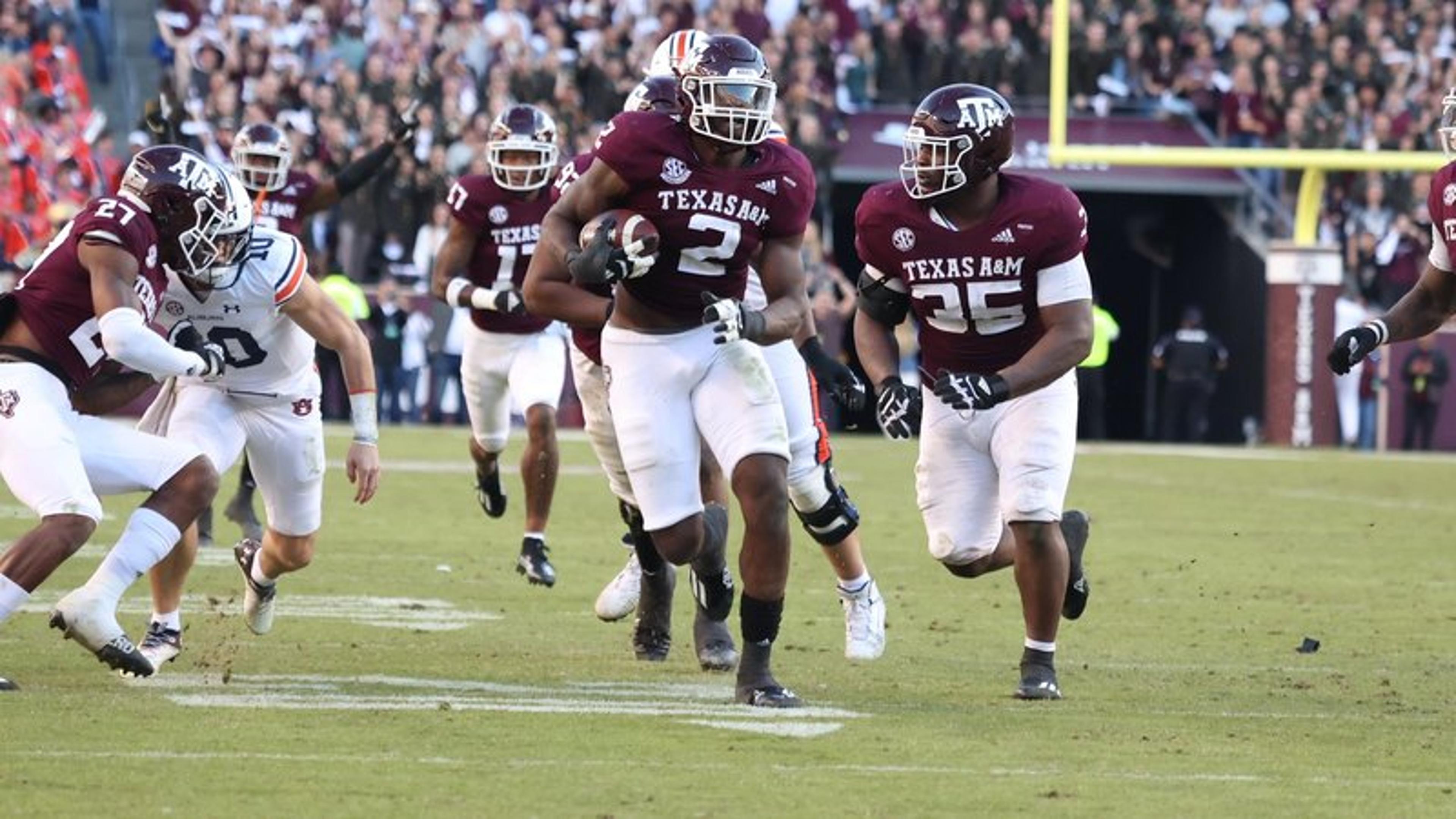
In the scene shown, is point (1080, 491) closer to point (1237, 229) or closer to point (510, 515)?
point (510, 515)

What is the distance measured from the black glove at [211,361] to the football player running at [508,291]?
3.33m

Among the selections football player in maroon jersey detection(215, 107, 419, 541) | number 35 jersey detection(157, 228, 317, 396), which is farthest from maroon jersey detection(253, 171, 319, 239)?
number 35 jersey detection(157, 228, 317, 396)

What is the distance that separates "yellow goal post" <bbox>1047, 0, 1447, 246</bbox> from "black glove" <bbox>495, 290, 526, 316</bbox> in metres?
8.48

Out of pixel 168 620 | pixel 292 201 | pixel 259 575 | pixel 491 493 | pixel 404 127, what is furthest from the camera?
pixel 292 201

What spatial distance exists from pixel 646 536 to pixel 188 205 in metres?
2.02

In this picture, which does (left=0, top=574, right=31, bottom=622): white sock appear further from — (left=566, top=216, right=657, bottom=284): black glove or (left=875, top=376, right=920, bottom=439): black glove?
(left=875, top=376, right=920, bottom=439): black glove

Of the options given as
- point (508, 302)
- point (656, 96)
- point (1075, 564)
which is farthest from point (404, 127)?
point (1075, 564)

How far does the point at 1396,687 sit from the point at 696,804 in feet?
9.94

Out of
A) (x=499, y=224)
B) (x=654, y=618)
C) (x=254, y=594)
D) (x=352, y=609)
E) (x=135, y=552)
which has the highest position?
(x=499, y=224)

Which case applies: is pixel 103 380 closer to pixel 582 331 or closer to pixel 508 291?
pixel 582 331

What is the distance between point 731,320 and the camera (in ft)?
22.2

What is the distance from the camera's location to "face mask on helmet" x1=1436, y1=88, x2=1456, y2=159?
782cm

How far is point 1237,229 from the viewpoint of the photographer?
24.6 m

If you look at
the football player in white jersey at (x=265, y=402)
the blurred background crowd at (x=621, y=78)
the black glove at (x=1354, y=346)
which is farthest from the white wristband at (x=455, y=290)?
the blurred background crowd at (x=621, y=78)
